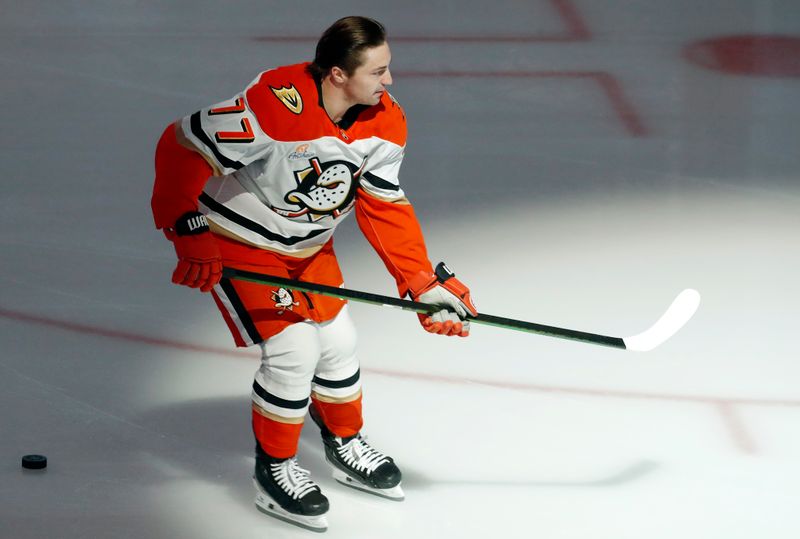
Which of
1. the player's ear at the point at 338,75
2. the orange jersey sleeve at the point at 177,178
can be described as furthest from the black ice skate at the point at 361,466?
the player's ear at the point at 338,75

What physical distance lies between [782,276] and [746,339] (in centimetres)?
42

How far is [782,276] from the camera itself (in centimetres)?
378

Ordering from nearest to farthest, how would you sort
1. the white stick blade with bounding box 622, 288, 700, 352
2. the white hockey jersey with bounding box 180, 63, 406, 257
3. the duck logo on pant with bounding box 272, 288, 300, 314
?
the white hockey jersey with bounding box 180, 63, 406, 257 < the duck logo on pant with bounding box 272, 288, 300, 314 < the white stick blade with bounding box 622, 288, 700, 352

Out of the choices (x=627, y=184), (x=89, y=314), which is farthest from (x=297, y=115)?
(x=627, y=184)

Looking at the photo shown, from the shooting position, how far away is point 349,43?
7.75 feet

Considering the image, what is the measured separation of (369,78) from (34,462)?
1025mm

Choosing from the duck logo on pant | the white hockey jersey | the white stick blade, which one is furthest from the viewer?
the white stick blade

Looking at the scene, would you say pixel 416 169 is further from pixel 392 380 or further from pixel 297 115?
pixel 297 115

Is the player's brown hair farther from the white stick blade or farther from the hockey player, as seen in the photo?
the white stick blade

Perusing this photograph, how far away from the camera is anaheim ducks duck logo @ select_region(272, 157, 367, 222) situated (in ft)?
7.97

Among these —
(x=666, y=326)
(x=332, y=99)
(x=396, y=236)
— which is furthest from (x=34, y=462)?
(x=666, y=326)

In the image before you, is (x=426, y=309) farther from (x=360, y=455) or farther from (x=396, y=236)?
(x=360, y=455)

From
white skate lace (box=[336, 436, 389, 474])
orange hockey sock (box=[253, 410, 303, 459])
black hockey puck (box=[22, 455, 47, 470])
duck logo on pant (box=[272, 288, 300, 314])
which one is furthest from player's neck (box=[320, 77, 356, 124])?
black hockey puck (box=[22, 455, 47, 470])

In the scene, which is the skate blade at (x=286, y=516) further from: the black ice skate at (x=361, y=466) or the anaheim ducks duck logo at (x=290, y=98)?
the anaheim ducks duck logo at (x=290, y=98)
